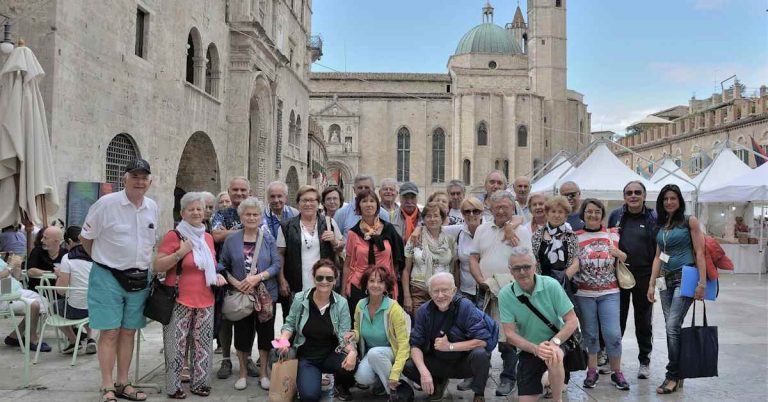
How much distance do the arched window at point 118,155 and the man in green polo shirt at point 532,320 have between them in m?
10.0

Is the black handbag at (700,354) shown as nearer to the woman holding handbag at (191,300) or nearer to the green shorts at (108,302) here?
the woman holding handbag at (191,300)

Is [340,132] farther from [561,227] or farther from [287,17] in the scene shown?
[561,227]

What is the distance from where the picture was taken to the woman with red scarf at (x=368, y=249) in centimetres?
573

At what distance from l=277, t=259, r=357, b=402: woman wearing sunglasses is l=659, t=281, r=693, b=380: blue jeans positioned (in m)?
3.06

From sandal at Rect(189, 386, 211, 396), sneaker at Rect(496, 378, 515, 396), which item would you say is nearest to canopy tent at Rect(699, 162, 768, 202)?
sneaker at Rect(496, 378, 515, 396)

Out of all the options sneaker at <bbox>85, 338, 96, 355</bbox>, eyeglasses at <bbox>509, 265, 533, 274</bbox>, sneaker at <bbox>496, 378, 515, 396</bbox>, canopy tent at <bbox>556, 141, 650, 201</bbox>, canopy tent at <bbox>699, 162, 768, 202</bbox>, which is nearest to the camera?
eyeglasses at <bbox>509, 265, 533, 274</bbox>

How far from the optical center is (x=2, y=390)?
5461mm

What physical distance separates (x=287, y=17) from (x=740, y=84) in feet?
120

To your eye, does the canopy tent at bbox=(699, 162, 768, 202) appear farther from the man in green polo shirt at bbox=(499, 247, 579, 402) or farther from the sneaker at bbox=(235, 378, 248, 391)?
the sneaker at bbox=(235, 378, 248, 391)

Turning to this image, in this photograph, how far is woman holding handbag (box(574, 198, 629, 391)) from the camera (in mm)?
5793

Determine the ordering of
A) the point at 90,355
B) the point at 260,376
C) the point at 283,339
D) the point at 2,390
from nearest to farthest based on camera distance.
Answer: the point at 283,339 < the point at 2,390 < the point at 260,376 < the point at 90,355

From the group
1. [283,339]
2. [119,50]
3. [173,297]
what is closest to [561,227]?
[283,339]

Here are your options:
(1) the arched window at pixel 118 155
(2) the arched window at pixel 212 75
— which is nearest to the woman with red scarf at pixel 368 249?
(1) the arched window at pixel 118 155

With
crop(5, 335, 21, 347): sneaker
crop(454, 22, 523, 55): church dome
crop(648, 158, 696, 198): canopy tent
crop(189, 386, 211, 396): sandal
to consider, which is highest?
crop(454, 22, 523, 55): church dome
